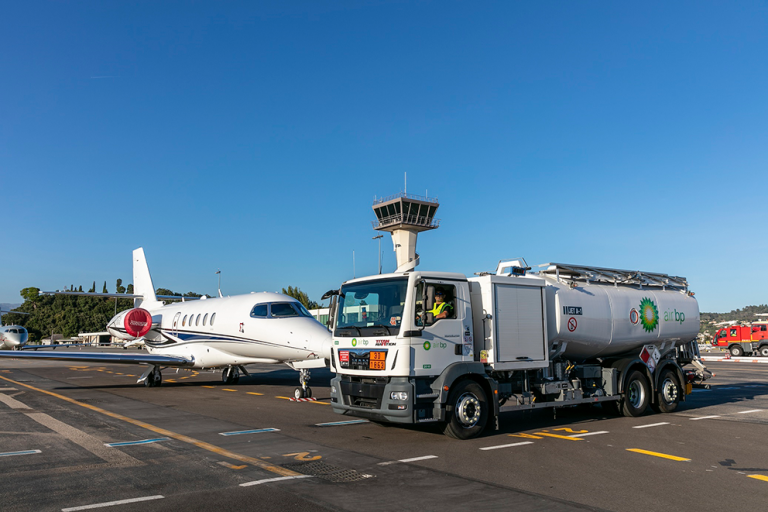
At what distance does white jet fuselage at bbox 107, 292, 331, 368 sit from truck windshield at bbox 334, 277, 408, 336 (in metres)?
6.17

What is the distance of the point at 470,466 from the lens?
769 cm

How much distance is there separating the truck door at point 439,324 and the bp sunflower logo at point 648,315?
5615mm

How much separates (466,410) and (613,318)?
190 inches

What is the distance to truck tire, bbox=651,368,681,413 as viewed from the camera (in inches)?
515

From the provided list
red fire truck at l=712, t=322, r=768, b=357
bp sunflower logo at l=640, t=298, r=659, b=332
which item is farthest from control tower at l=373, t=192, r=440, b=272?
bp sunflower logo at l=640, t=298, r=659, b=332

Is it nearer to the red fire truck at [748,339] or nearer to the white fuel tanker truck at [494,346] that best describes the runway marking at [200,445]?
the white fuel tanker truck at [494,346]

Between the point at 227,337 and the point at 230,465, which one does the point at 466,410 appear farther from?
the point at 227,337

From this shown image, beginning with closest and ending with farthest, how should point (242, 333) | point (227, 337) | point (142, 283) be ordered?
1. point (242, 333)
2. point (227, 337)
3. point (142, 283)

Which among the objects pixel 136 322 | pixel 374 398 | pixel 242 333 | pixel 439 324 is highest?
pixel 136 322

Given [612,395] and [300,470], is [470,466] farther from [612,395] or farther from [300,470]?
[612,395]

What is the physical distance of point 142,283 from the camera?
2892cm

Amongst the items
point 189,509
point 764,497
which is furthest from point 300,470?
point 764,497

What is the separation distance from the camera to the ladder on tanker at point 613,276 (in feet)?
40.2

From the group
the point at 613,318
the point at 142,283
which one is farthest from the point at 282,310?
the point at 142,283
